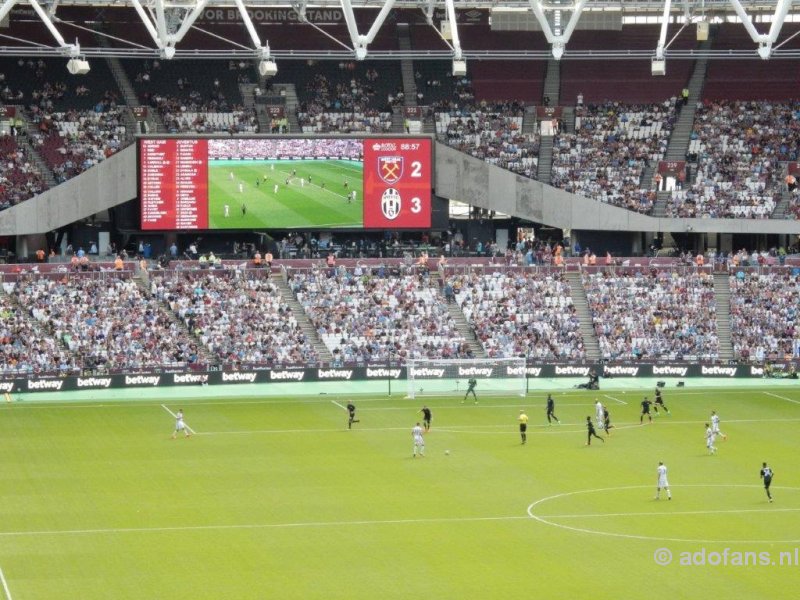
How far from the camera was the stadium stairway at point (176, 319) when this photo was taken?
69.6m

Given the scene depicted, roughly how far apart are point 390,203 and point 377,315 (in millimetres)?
7359

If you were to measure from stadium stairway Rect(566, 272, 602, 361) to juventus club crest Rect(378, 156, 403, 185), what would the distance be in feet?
33.9

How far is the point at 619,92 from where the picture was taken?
85.3m

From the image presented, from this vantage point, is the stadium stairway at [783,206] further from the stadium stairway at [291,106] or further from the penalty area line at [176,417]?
the penalty area line at [176,417]

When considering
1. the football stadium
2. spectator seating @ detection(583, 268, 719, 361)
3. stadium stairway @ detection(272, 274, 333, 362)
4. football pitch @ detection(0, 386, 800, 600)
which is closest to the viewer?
football pitch @ detection(0, 386, 800, 600)

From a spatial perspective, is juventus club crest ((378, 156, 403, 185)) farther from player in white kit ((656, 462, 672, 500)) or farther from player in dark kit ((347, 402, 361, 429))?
player in white kit ((656, 462, 672, 500))

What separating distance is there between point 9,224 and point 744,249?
38765mm

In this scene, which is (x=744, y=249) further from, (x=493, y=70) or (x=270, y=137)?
(x=270, y=137)

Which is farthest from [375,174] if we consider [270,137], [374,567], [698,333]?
[374,567]

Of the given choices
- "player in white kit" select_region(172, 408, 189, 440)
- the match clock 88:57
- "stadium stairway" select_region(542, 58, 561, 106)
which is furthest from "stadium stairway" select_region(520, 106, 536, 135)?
"player in white kit" select_region(172, 408, 189, 440)

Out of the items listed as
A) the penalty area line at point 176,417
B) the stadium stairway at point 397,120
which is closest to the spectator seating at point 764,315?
the stadium stairway at point 397,120

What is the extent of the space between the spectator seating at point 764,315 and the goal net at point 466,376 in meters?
12.4

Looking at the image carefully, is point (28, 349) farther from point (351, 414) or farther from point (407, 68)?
point (407, 68)

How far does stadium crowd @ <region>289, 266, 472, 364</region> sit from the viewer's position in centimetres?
7125
